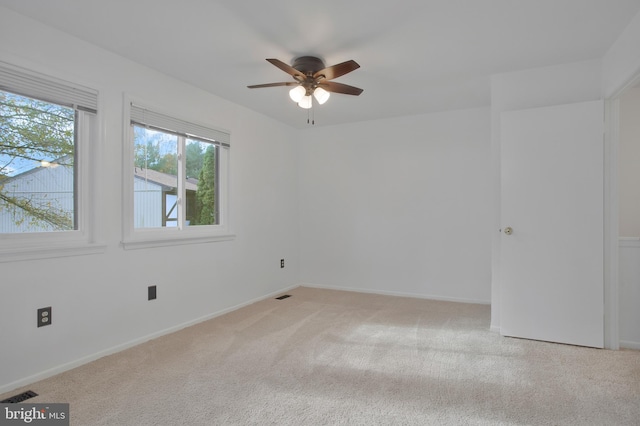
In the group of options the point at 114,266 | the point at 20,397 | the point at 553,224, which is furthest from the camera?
the point at 553,224

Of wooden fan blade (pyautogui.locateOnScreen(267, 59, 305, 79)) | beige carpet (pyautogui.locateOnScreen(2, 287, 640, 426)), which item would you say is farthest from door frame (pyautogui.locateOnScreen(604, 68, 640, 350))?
wooden fan blade (pyautogui.locateOnScreen(267, 59, 305, 79))

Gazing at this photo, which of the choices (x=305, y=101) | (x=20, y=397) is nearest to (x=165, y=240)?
(x=20, y=397)

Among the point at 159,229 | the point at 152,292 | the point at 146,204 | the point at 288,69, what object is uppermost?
the point at 288,69

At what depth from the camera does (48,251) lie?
88.6 inches

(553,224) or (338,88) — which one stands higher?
(338,88)

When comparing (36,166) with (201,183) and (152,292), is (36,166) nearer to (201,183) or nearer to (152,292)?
(152,292)

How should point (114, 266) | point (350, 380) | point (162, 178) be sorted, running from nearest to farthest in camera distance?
point (350, 380)
point (114, 266)
point (162, 178)

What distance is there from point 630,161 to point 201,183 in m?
4.20

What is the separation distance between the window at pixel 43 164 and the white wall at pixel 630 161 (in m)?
4.65

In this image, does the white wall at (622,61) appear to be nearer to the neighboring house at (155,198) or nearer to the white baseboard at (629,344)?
the white baseboard at (629,344)

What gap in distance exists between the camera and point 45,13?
2.12m

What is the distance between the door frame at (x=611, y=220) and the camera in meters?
2.67

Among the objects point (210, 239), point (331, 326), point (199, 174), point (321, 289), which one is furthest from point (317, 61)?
point (321, 289)

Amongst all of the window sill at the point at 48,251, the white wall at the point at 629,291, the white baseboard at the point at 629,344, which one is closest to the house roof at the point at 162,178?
the window sill at the point at 48,251
